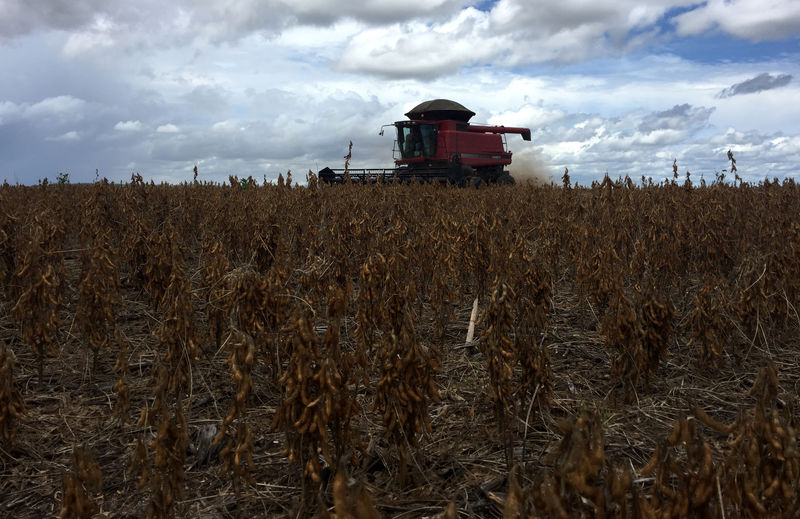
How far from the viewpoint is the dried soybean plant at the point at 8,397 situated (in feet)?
10.3

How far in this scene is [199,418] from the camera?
164 inches

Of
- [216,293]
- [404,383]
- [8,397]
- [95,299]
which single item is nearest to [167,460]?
[404,383]

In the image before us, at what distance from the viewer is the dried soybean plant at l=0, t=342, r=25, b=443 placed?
3.13 meters

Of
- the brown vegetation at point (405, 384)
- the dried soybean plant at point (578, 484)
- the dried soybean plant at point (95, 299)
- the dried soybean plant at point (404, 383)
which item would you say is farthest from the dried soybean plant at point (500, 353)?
the dried soybean plant at point (95, 299)

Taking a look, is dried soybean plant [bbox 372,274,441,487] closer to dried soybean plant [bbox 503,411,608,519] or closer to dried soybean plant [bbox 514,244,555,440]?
dried soybean plant [bbox 514,244,555,440]

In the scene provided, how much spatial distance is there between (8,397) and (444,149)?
22688 millimetres

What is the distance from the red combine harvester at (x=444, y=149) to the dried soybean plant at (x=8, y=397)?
56.6 feet

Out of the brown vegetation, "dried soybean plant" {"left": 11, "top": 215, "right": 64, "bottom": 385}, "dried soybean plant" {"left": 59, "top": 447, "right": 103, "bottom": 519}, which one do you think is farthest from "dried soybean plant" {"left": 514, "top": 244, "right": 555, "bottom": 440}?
"dried soybean plant" {"left": 11, "top": 215, "right": 64, "bottom": 385}

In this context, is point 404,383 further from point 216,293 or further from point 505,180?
point 505,180

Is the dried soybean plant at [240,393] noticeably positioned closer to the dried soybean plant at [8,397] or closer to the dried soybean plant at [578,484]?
the dried soybean plant at [578,484]

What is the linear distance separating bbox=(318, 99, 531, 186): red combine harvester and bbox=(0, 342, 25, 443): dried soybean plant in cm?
1725

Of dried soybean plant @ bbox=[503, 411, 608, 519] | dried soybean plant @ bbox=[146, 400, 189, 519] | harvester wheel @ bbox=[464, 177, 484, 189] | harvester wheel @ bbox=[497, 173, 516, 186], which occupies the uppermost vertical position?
harvester wheel @ bbox=[497, 173, 516, 186]

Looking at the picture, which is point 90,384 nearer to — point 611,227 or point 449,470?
point 449,470

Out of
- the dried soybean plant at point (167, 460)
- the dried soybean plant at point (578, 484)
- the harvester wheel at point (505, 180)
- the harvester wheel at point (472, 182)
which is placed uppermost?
the harvester wheel at point (505, 180)
